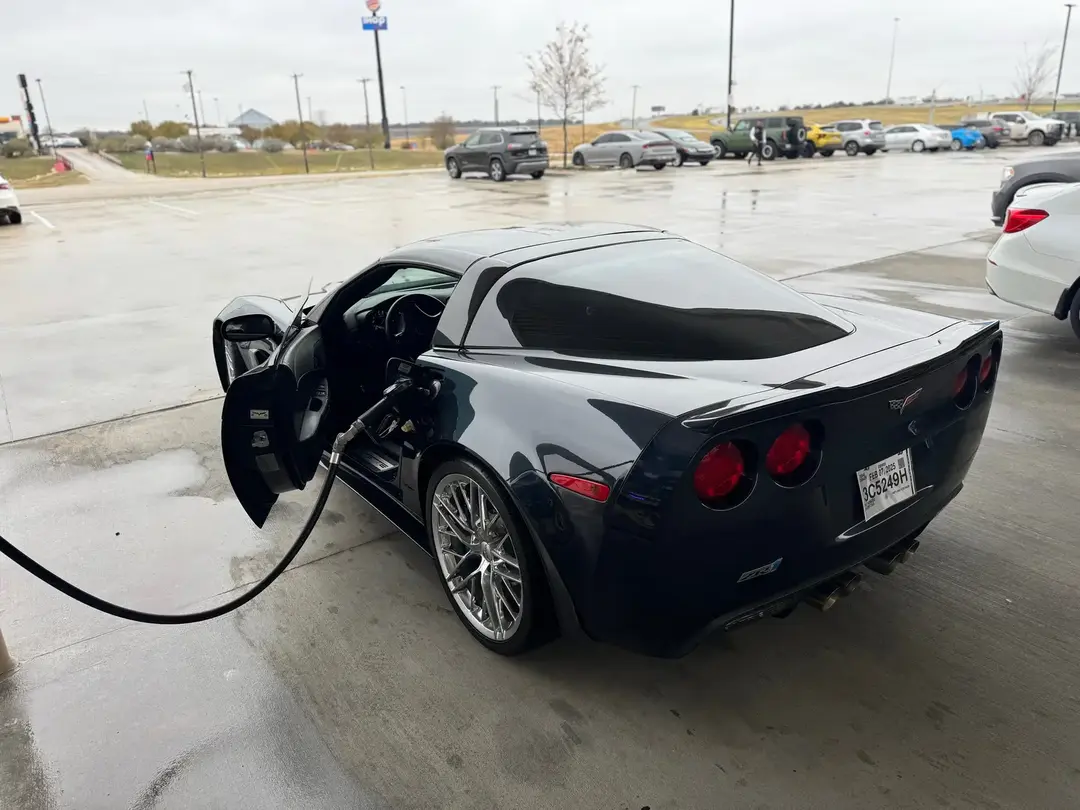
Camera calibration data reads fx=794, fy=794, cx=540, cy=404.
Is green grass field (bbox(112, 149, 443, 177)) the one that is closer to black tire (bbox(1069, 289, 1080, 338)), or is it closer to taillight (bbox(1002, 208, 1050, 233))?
taillight (bbox(1002, 208, 1050, 233))

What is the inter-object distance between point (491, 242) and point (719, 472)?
1581 millimetres

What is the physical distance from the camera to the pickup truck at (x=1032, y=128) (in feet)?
127

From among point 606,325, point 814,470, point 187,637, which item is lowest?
point 187,637

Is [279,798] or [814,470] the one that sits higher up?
[814,470]

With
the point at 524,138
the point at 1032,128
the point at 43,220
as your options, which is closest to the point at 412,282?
the point at 43,220

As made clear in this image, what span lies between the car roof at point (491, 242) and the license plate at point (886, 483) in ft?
4.78

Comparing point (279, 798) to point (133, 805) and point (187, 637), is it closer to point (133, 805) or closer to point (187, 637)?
point (133, 805)

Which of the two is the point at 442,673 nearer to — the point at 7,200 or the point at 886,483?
the point at 886,483

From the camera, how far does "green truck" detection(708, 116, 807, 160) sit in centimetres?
3441

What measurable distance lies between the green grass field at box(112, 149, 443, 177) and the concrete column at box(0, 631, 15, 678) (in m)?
40.3

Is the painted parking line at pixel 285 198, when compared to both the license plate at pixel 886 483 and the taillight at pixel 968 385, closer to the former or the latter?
the taillight at pixel 968 385

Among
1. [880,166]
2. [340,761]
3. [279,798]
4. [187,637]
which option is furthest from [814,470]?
[880,166]

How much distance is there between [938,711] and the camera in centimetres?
249

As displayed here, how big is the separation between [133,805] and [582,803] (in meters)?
1.27
